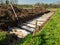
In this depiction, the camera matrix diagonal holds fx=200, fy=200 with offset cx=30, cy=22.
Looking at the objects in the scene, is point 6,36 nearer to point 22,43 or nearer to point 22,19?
point 22,43

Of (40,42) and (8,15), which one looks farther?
(8,15)

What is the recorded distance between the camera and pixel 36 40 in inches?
446

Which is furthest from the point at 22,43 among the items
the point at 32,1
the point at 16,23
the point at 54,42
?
the point at 32,1

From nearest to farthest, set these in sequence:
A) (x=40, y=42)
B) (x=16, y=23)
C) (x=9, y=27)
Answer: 1. (x=40, y=42)
2. (x=9, y=27)
3. (x=16, y=23)

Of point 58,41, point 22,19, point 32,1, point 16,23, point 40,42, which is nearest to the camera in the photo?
point 40,42

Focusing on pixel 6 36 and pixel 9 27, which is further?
pixel 9 27

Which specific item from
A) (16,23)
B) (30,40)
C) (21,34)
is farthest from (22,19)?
(30,40)

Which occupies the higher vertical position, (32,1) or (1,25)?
(1,25)

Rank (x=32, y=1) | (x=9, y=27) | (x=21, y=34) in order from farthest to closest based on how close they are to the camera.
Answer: (x=32, y=1) → (x=9, y=27) → (x=21, y=34)

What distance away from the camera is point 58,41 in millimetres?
11867

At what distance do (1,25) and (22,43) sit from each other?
3.59 m

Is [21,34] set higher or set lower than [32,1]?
higher

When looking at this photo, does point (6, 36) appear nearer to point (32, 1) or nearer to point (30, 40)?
point (30, 40)

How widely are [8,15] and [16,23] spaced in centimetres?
101
